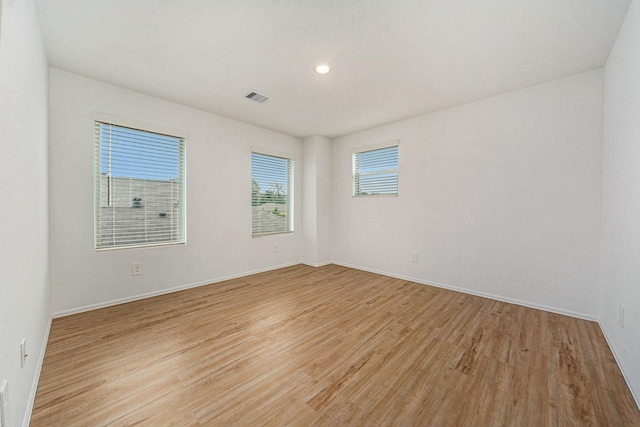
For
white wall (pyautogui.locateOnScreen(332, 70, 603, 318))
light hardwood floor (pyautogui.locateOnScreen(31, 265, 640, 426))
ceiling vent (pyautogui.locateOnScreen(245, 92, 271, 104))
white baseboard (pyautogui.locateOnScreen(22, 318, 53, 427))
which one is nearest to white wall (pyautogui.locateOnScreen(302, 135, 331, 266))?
white wall (pyautogui.locateOnScreen(332, 70, 603, 318))

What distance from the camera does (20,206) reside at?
4.35 ft

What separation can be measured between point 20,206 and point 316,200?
3.73 meters

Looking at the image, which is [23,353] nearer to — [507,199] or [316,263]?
[316,263]

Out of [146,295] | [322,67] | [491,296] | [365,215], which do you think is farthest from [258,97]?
[491,296]

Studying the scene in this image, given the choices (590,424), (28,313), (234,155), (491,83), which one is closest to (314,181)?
(234,155)

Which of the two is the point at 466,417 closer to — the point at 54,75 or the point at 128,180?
the point at 128,180

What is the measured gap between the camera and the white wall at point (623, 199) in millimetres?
1589

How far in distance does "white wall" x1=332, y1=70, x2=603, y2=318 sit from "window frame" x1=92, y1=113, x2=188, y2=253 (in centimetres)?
300

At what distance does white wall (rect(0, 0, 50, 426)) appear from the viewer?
106 cm

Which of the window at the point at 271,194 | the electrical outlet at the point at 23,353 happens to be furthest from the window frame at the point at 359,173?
the electrical outlet at the point at 23,353

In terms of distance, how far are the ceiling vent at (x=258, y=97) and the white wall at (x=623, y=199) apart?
10.1ft

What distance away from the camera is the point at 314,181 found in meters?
4.74

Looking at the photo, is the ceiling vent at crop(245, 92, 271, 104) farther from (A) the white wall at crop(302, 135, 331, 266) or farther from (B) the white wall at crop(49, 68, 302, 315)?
(A) the white wall at crop(302, 135, 331, 266)

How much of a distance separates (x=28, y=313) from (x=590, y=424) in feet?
10.5
